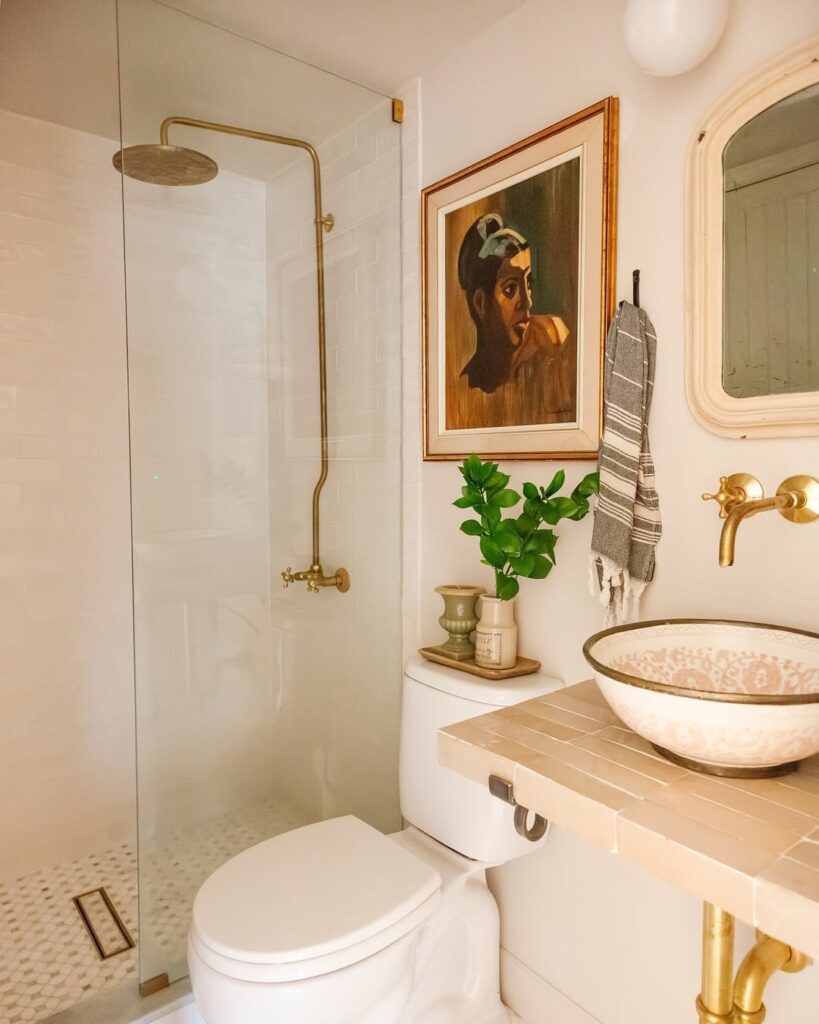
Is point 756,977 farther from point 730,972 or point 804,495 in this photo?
point 804,495

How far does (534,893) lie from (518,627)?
632 mm

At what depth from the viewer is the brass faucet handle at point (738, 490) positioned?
1.21 metres

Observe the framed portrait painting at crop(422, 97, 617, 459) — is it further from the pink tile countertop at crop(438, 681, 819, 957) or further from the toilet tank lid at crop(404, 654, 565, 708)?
the pink tile countertop at crop(438, 681, 819, 957)

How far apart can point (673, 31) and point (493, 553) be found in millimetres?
1002

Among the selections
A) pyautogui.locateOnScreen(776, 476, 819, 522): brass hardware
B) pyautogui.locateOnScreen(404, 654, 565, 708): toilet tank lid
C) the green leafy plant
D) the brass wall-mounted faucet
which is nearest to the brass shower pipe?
pyautogui.locateOnScreen(404, 654, 565, 708): toilet tank lid

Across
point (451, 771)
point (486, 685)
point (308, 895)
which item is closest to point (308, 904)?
point (308, 895)

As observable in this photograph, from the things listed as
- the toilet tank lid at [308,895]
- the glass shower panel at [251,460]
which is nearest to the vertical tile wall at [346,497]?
the glass shower panel at [251,460]

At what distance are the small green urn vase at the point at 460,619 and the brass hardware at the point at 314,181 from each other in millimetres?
433

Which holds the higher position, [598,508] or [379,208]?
[379,208]

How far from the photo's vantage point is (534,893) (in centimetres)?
170

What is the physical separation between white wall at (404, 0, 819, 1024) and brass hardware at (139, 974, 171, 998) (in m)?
0.82

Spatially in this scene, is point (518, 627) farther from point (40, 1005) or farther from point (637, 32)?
point (40, 1005)

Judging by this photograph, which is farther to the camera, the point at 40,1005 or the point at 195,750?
the point at 195,750

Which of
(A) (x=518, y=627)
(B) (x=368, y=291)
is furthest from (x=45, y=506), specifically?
(A) (x=518, y=627)
